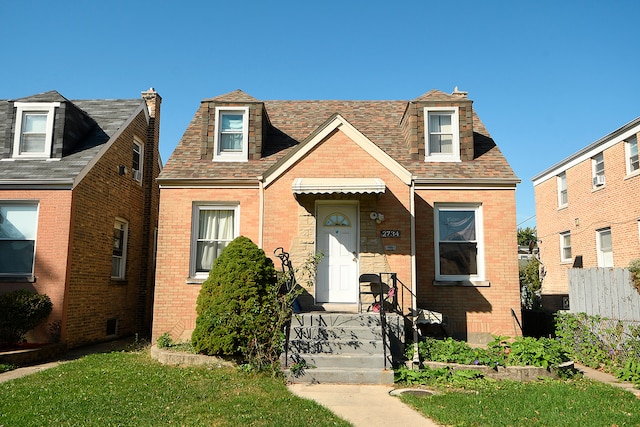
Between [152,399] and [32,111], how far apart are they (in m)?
9.83

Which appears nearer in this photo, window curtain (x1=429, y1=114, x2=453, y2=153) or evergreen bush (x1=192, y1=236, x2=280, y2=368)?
evergreen bush (x1=192, y1=236, x2=280, y2=368)

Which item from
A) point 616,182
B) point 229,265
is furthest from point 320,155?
point 616,182

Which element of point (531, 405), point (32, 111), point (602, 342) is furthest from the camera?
point (32, 111)

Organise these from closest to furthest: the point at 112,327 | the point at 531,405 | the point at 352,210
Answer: the point at 531,405 < the point at 352,210 < the point at 112,327

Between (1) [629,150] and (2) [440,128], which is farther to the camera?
(1) [629,150]

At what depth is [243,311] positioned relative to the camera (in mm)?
8891

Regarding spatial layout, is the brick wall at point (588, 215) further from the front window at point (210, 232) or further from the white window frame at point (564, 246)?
the front window at point (210, 232)

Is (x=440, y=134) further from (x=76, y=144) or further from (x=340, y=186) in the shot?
(x=76, y=144)

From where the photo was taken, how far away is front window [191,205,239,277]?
1183 cm

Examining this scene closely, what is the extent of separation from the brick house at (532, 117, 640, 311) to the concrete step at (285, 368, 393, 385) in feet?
32.8

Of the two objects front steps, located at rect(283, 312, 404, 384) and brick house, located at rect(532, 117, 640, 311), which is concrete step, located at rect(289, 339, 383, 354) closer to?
front steps, located at rect(283, 312, 404, 384)

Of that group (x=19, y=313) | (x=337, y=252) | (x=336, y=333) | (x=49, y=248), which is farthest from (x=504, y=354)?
(x=49, y=248)

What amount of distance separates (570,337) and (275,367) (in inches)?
267

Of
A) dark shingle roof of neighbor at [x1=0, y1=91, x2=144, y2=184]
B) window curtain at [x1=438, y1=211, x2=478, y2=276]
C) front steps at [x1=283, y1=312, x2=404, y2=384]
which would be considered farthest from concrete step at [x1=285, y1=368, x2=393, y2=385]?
dark shingle roof of neighbor at [x1=0, y1=91, x2=144, y2=184]
